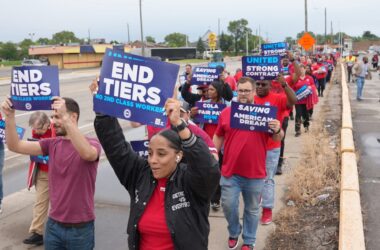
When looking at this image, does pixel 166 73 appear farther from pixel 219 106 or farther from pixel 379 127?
pixel 379 127

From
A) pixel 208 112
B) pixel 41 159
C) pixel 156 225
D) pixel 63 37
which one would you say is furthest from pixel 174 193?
pixel 63 37

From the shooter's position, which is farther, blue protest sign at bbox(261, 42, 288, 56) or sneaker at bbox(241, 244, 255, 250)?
blue protest sign at bbox(261, 42, 288, 56)

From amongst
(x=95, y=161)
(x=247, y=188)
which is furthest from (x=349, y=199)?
(x=95, y=161)

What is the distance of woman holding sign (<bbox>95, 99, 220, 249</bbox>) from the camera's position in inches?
107

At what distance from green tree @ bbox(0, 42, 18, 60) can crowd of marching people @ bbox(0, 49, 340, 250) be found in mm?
98964

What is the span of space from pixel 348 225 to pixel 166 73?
320 cm

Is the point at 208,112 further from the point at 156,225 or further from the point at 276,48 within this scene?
the point at 156,225

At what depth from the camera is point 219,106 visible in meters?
6.33

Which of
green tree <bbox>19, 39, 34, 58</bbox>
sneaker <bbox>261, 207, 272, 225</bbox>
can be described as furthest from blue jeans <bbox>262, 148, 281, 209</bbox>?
green tree <bbox>19, 39, 34, 58</bbox>

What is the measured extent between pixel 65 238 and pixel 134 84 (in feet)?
4.45

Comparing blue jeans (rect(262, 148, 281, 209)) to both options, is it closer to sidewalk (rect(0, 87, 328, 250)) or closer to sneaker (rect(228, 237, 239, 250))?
sidewalk (rect(0, 87, 328, 250))

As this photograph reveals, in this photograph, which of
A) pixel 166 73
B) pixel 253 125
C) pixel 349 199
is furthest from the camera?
pixel 349 199

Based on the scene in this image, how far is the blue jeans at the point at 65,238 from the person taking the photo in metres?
3.67

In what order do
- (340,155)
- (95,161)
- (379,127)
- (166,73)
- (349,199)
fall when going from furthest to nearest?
1. (379,127)
2. (340,155)
3. (349,199)
4. (95,161)
5. (166,73)
